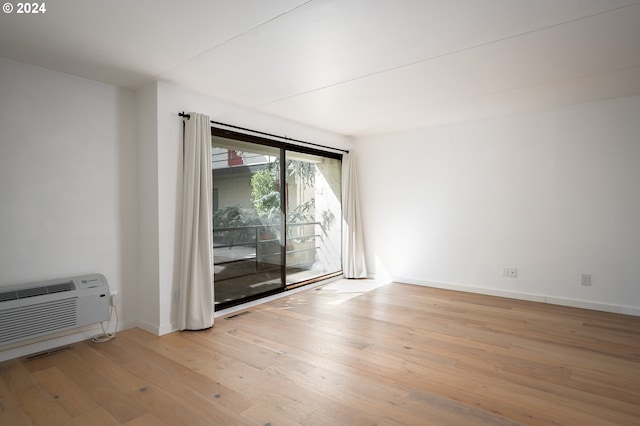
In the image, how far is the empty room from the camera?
217 centimetres

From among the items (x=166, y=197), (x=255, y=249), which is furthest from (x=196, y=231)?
(x=255, y=249)

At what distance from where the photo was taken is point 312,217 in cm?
546

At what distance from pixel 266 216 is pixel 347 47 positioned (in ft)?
8.30

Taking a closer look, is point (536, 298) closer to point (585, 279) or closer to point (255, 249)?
point (585, 279)

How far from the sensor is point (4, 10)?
205cm

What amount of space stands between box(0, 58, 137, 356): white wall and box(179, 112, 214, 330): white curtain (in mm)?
571

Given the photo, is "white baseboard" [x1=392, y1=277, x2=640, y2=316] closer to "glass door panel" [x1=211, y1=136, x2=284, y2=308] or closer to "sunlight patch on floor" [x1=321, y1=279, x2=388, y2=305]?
"sunlight patch on floor" [x1=321, y1=279, x2=388, y2=305]

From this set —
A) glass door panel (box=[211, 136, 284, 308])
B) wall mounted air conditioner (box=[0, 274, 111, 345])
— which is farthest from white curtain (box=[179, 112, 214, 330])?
wall mounted air conditioner (box=[0, 274, 111, 345])

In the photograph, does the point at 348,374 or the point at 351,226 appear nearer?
the point at 348,374

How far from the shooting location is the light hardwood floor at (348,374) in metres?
2.03

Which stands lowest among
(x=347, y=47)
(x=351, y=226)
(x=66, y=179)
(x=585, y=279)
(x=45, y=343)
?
(x=45, y=343)

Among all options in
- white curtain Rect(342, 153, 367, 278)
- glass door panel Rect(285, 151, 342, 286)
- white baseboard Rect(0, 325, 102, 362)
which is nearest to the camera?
white baseboard Rect(0, 325, 102, 362)

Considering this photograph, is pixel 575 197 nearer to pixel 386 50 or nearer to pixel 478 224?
pixel 478 224

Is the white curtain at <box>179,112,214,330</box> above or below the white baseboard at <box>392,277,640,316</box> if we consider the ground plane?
above
